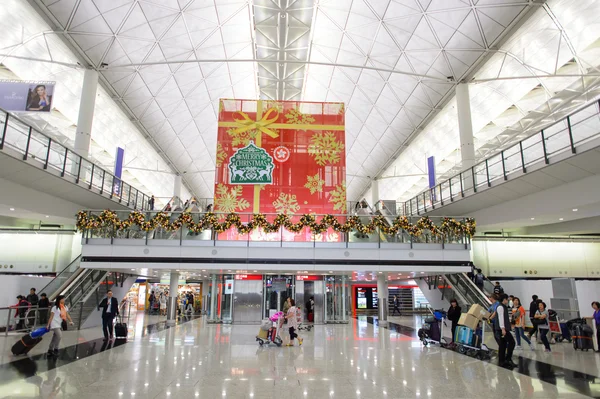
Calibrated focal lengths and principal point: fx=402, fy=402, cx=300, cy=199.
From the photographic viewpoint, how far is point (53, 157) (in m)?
17.5

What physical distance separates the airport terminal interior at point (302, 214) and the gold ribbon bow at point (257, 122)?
0.10 metres

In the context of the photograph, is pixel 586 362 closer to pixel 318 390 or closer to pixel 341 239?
pixel 318 390

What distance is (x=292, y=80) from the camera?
1532 inches

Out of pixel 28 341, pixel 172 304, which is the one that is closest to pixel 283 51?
pixel 172 304

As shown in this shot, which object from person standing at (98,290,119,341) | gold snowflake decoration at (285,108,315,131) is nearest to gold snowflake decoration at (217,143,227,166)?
gold snowflake decoration at (285,108,315,131)

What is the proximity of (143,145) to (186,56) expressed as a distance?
16.3 meters

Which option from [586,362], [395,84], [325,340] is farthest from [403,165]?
[586,362]

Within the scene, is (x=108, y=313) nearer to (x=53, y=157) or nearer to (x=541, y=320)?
(x=53, y=157)

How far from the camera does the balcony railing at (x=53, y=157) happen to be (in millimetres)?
14578

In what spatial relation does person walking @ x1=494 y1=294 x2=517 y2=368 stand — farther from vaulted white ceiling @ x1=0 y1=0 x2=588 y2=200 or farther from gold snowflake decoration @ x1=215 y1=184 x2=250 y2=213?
vaulted white ceiling @ x1=0 y1=0 x2=588 y2=200

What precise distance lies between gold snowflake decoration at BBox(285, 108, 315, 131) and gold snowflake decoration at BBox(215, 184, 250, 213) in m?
4.53

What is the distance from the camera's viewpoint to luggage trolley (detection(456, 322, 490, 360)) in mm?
11505

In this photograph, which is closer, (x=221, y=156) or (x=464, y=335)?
(x=464, y=335)

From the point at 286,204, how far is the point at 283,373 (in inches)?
450
